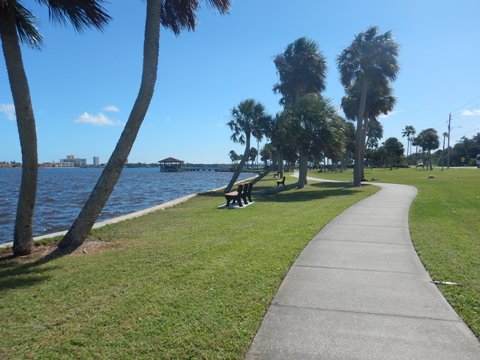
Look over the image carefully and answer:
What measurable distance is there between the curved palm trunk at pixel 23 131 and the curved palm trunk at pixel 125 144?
729 millimetres

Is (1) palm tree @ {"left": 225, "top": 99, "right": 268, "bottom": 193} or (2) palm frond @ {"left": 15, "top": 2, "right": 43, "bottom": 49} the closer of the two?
(2) palm frond @ {"left": 15, "top": 2, "right": 43, "bottom": 49}

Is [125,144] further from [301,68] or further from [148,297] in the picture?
[301,68]

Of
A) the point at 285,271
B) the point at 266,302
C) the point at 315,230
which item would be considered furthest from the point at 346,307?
the point at 315,230

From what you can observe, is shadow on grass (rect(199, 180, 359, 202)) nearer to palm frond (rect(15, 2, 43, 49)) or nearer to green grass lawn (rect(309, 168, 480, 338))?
green grass lawn (rect(309, 168, 480, 338))

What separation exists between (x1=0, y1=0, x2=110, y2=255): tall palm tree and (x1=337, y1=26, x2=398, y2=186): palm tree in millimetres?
24031

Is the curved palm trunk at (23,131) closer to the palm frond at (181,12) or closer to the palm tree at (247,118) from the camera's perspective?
the palm frond at (181,12)

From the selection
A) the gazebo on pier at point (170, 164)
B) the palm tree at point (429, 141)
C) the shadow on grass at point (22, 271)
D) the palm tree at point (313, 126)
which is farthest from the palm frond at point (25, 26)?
the gazebo on pier at point (170, 164)

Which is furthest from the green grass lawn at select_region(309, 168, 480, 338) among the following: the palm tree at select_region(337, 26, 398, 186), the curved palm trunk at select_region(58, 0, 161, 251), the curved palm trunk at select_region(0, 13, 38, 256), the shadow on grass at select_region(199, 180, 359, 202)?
the palm tree at select_region(337, 26, 398, 186)

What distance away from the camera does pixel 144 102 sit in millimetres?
8203

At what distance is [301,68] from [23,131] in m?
24.3

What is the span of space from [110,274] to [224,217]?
6465mm

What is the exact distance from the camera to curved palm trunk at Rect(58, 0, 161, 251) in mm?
7988

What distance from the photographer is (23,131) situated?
24.8 ft

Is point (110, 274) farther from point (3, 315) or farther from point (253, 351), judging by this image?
point (253, 351)
